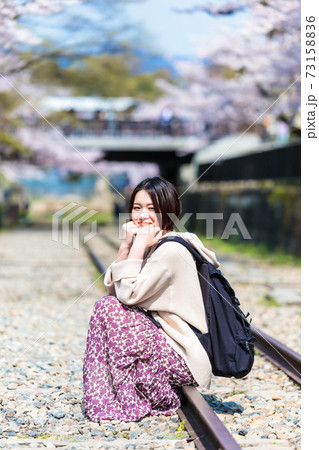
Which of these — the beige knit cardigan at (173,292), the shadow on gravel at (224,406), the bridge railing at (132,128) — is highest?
the bridge railing at (132,128)

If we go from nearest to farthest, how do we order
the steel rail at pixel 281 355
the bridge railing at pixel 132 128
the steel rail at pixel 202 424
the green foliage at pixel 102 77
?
the steel rail at pixel 202 424 → the steel rail at pixel 281 355 → the green foliage at pixel 102 77 → the bridge railing at pixel 132 128

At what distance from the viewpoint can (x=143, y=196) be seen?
3.20m

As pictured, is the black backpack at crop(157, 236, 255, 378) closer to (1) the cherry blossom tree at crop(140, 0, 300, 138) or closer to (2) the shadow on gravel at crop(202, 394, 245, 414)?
(2) the shadow on gravel at crop(202, 394, 245, 414)

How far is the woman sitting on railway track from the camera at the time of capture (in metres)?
3.16

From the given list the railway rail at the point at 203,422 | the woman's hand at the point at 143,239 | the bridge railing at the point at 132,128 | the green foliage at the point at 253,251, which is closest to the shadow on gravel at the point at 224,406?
the railway rail at the point at 203,422

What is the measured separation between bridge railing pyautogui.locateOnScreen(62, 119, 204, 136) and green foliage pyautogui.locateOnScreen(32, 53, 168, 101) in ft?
6.85

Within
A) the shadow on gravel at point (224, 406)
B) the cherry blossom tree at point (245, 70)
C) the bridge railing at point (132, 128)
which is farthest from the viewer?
the bridge railing at point (132, 128)

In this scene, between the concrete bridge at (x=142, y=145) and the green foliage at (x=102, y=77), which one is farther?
the concrete bridge at (x=142, y=145)

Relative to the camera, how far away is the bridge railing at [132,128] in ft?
114

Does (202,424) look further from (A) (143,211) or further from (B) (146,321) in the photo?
(A) (143,211)

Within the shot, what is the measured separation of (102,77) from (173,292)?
3815 cm

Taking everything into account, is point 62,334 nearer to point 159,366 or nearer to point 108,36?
point 159,366

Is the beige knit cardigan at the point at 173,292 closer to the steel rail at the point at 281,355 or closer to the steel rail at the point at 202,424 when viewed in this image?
the steel rail at the point at 202,424

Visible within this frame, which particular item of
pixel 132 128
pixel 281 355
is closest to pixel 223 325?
pixel 281 355
